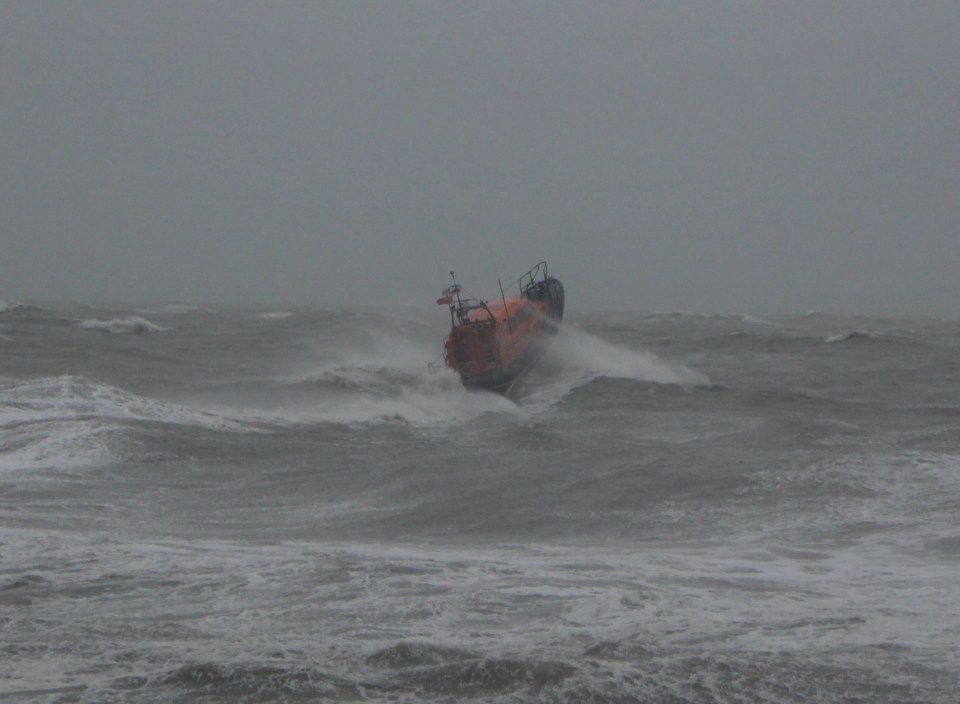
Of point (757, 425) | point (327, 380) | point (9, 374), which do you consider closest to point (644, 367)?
point (327, 380)

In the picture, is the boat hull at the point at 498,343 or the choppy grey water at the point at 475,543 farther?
the boat hull at the point at 498,343

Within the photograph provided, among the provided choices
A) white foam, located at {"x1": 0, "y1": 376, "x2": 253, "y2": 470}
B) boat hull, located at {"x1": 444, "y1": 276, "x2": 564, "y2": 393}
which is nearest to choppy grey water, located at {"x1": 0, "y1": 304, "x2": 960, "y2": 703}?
white foam, located at {"x1": 0, "y1": 376, "x2": 253, "y2": 470}

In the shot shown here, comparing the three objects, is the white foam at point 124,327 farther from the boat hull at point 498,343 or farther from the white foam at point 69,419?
the white foam at point 69,419

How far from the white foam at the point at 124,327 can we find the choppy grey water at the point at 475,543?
1794 centimetres

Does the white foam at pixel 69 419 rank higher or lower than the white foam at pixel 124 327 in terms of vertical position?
lower

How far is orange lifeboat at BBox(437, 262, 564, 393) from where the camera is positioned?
938 inches

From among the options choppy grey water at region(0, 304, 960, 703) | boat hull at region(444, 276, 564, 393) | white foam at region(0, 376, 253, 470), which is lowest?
choppy grey water at region(0, 304, 960, 703)

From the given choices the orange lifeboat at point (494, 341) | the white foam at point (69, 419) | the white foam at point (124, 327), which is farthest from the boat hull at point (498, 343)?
the white foam at point (124, 327)

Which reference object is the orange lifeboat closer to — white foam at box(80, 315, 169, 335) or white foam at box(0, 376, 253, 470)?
white foam at box(0, 376, 253, 470)

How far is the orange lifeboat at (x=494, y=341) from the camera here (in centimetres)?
2382

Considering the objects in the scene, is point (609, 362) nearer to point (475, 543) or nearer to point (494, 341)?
point (494, 341)

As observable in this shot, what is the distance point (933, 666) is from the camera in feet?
20.6

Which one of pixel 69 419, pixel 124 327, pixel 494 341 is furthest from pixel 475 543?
pixel 124 327

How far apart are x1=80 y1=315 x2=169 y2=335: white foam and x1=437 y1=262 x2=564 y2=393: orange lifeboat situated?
1772 cm
